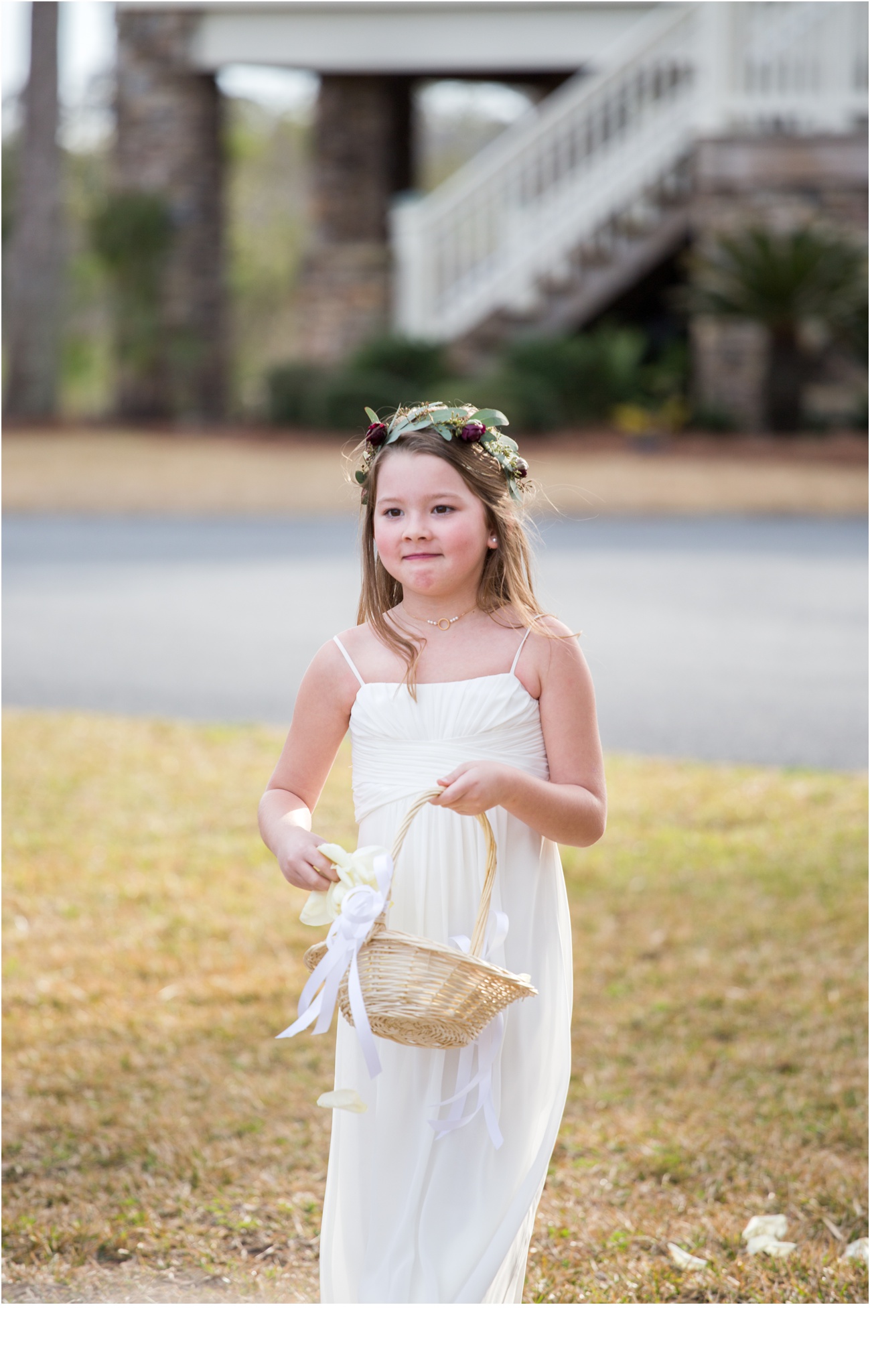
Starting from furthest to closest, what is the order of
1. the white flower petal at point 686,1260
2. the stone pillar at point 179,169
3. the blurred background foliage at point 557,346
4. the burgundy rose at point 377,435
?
the stone pillar at point 179,169 < the blurred background foliage at point 557,346 < the white flower petal at point 686,1260 < the burgundy rose at point 377,435

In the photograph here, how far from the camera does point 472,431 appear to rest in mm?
1926

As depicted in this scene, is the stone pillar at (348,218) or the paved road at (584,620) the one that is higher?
the stone pillar at (348,218)

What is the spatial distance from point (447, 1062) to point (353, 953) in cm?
32

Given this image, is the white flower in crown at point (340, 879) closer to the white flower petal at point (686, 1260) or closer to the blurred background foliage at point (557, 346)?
the white flower petal at point (686, 1260)

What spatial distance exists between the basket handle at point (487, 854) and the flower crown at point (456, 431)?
460 mm

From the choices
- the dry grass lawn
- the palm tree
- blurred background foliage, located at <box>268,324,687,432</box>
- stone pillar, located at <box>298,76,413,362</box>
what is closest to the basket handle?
the dry grass lawn

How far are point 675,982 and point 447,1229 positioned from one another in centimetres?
184

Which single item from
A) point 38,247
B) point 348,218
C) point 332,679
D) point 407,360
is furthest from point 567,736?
point 348,218

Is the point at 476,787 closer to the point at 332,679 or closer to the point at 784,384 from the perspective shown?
the point at 332,679

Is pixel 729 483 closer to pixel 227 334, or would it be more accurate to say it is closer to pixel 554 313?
pixel 554 313

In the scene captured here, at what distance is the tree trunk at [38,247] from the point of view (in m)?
16.2

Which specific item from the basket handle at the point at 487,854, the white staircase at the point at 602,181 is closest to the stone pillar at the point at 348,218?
the white staircase at the point at 602,181

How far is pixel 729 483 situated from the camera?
12.6m
